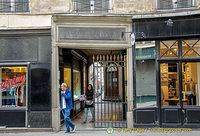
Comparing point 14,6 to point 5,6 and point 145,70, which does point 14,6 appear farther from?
point 145,70

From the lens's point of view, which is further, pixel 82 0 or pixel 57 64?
pixel 82 0

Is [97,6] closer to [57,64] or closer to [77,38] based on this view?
[77,38]

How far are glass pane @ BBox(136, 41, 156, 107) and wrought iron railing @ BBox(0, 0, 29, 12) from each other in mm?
5151

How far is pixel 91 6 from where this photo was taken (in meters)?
9.27

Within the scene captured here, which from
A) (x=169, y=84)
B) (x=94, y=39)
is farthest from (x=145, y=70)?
(x=94, y=39)

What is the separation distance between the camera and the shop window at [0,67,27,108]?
29.2ft

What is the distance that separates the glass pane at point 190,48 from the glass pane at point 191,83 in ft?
1.37

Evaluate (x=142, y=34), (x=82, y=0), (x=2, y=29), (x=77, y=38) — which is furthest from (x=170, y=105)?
(x=2, y=29)

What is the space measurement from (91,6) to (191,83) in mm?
5509

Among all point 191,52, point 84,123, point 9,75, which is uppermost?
point 191,52

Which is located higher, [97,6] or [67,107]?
[97,6]

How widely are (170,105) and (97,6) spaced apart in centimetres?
533

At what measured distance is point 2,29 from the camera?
8.74m

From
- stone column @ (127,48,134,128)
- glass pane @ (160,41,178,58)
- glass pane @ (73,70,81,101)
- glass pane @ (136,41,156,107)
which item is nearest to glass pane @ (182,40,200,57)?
glass pane @ (160,41,178,58)
